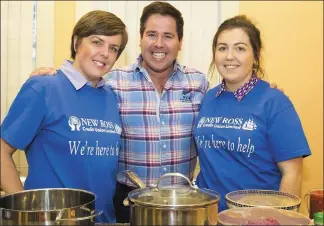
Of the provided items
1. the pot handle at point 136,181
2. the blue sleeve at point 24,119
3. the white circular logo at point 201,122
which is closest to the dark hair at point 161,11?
the white circular logo at point 201,122

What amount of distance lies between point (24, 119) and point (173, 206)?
0.71 m

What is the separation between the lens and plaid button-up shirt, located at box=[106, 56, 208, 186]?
1.79 m

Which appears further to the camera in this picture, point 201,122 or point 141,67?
point 141,67

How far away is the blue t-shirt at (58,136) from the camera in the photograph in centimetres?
140

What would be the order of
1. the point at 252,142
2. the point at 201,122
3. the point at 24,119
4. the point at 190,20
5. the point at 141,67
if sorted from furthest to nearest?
the point at 190,20 < the point at 141,67 < the point at 201,122 < the point at 252,142 < the point at 24,119

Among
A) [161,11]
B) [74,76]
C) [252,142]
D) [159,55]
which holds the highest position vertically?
[161,11]

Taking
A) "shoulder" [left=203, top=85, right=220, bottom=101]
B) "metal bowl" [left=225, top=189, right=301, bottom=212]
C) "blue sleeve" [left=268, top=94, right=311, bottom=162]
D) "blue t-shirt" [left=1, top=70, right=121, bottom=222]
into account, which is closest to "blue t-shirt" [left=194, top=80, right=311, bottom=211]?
"blue sleeve" [left=268, top=94, right=311, bottom=162]

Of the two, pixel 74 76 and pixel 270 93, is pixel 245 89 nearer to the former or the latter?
pixel 270 93

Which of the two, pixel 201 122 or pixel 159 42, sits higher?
pixel 159 42

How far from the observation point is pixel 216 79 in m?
2.48

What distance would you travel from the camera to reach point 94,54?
1.53 m

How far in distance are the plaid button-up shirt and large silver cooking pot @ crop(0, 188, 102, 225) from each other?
696 millimetres

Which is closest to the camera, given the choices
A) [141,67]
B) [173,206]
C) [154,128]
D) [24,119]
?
[173,206]

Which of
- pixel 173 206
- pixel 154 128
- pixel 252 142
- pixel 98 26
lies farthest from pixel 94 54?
pixel 173 206
